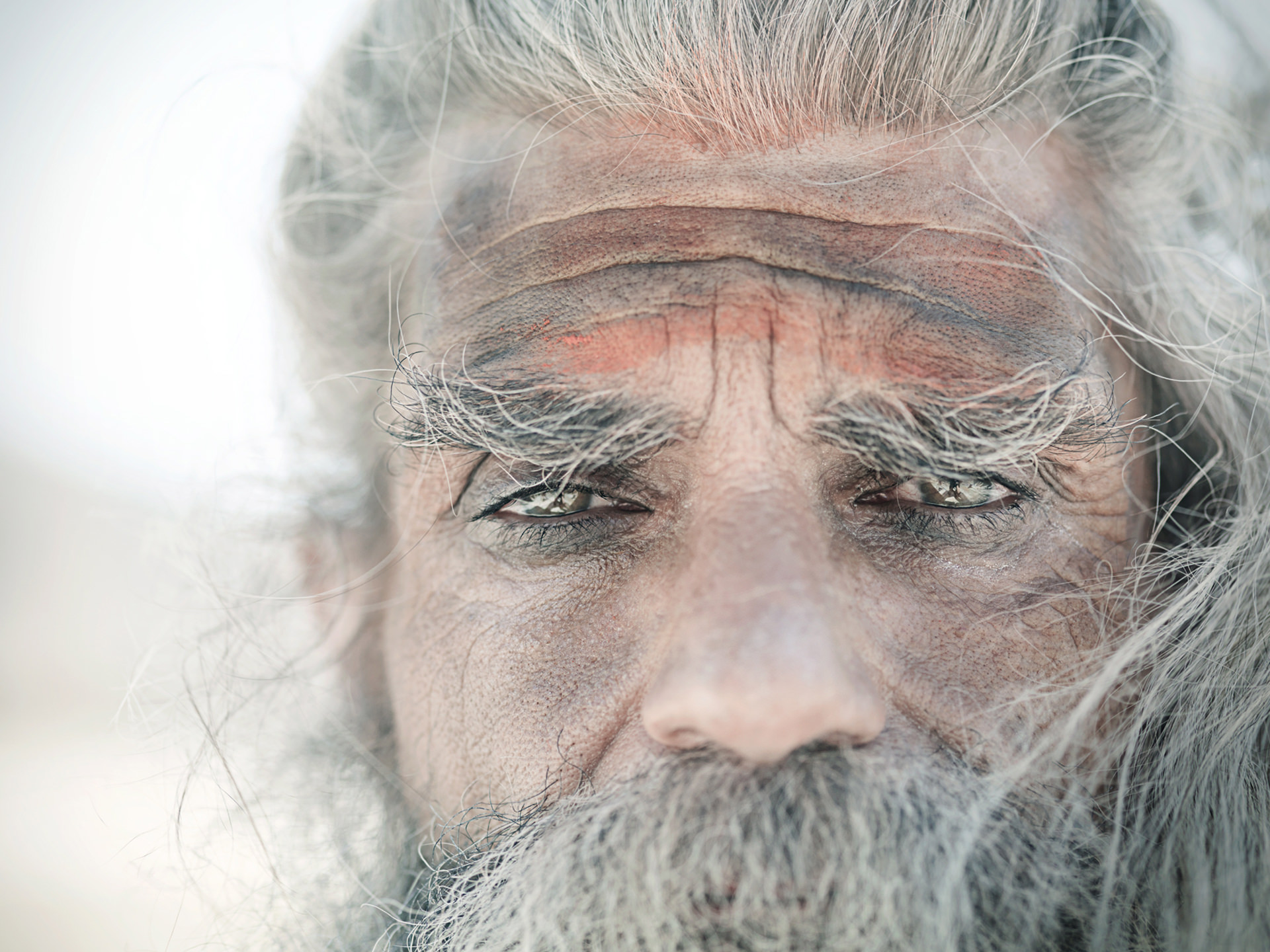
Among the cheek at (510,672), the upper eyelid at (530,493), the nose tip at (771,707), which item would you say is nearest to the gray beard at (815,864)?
the nose tip at (771,707)

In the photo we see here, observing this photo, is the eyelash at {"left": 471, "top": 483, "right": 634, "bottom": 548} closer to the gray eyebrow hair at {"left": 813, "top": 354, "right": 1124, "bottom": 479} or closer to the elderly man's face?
the elderly man's face

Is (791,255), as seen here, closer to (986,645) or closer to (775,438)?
(775,438)

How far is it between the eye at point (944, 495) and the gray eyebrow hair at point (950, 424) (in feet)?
0.22

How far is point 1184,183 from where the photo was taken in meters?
1.51

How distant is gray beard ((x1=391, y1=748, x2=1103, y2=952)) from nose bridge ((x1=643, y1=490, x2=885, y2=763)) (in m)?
0.04

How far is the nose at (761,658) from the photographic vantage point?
2.90 feet

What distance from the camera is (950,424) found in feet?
3.60

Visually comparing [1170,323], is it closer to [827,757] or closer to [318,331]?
[827,757]

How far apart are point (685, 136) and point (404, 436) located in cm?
65

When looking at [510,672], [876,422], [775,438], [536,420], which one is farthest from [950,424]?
[510,672]

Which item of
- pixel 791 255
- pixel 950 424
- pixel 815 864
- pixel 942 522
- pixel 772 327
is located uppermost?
pixel 791 255

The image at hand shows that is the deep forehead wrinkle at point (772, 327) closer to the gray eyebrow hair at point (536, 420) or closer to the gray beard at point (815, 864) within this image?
the gray eyebrow hair at point (536, 420)

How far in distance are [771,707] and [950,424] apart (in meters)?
0.48

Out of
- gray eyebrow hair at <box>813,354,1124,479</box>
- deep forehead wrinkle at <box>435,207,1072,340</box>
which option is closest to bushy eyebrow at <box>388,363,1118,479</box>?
gray eyebrow hair at <box>813,354,1124,479</box>
